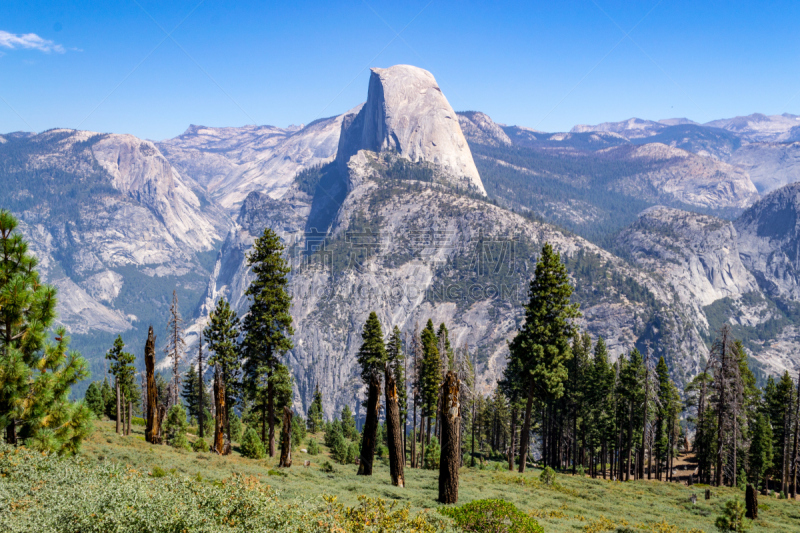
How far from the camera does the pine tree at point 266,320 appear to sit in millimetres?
33469

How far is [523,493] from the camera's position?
92.5ft

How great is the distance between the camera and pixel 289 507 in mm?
11938

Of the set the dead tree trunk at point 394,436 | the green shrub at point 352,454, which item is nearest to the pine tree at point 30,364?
the dead tree trunk at point 394,436

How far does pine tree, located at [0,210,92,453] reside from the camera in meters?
17.1

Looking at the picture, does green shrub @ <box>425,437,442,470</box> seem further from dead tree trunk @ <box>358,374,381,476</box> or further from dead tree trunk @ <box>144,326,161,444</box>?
dead tree trunk @ <box>144,326,161,444</box>

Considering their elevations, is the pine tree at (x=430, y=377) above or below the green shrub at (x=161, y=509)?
below

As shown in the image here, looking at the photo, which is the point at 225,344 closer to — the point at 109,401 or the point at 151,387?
the point at 151,387

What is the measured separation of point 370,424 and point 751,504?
21.7 metres

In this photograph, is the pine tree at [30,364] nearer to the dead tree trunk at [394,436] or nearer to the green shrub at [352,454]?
the dead tree trunk at [394,436]

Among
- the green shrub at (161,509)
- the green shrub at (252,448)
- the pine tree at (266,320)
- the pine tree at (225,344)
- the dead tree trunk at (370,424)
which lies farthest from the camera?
the pine tree at (225,344)

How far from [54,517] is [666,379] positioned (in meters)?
60.8

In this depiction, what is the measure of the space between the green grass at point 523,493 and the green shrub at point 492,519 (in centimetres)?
176

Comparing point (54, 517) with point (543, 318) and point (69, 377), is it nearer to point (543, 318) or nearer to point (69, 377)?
point (69, 377)

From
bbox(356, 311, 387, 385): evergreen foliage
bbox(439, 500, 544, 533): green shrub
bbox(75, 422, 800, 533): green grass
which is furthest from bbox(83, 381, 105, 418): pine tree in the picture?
bbox(439, 500, 544, 533): green shrub
